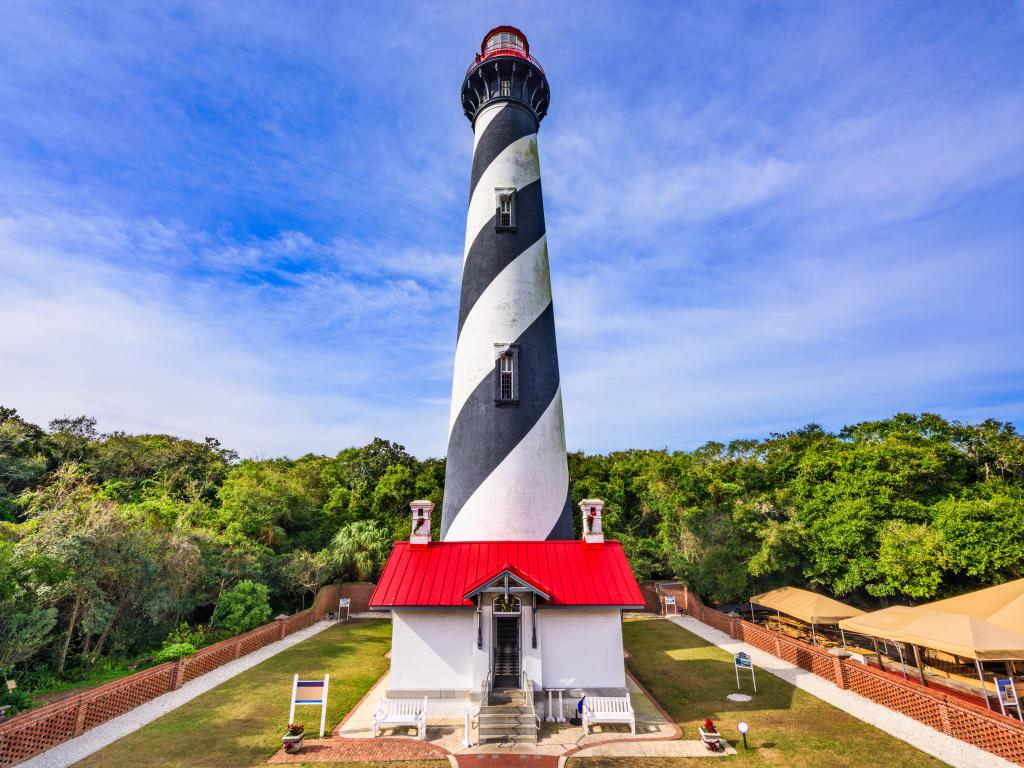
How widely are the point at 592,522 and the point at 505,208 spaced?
9729 millimetres

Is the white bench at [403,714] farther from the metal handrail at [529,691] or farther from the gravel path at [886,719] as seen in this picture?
the gravel path at [886,719]

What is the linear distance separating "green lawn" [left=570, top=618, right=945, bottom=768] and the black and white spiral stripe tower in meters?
4.97

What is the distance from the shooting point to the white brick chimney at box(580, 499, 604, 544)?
42.8 feet

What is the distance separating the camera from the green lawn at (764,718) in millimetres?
9039

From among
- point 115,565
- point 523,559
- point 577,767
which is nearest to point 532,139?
point 523,559

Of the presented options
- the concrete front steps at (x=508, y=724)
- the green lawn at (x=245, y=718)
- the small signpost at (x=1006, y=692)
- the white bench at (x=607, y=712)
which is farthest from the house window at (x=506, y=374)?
the small signpost at (x=1006, y=692)

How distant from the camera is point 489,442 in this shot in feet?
45.1

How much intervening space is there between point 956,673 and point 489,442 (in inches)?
554

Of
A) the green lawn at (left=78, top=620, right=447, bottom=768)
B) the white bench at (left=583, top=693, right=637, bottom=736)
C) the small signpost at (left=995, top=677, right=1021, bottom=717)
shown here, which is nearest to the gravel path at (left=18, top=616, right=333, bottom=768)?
the green lawn at (left=78, top=620, right=447, bottom=768)

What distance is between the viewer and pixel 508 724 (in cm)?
1020

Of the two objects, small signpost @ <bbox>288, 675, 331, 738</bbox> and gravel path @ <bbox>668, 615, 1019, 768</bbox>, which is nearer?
gravel path @ <bbox>668, 615, 1019, 768</bbox>

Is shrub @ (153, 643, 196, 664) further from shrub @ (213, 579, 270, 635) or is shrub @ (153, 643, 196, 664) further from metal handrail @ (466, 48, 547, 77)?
metal handrail @ (466, 48, 547, 77)

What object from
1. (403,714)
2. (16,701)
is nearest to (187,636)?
(16,701)

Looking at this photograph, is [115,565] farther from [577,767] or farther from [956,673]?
[956,673]
